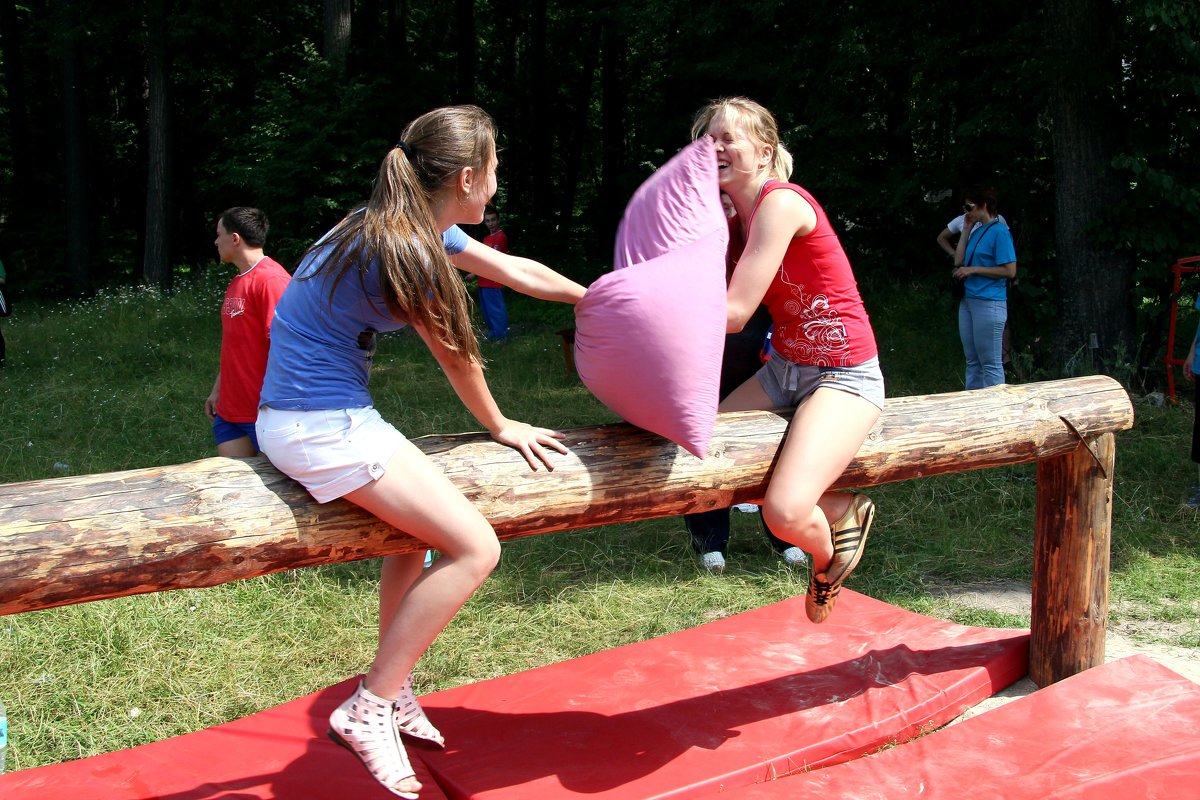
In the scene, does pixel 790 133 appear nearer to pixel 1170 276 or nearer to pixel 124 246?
pixel 1170 276

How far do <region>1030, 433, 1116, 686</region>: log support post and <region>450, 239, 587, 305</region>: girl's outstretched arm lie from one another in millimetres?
2021

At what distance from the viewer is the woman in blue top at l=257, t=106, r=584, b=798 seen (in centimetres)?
239

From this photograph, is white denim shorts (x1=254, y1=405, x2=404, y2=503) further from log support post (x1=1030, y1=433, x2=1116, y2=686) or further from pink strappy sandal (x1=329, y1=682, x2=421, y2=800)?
log support post (x1=1030, y1=433, x2=1116, y2=686)

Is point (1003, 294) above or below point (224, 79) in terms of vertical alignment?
below

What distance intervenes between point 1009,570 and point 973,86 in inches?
211

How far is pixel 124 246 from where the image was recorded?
23.2 m

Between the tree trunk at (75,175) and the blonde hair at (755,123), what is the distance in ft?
59.3

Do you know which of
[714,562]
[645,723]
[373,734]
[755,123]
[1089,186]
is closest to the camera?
[373,734]

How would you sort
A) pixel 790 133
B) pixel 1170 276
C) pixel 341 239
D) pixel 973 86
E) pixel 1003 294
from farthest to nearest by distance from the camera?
pixel 790 133 → pixel 973 86 → pixel 1170 276 → pixel 1003 294 → pixel 341 239

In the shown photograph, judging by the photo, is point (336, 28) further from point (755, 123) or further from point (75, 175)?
point (755, 123)

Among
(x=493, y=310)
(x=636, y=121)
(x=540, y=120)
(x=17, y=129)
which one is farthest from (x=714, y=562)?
(x=17, y=129)

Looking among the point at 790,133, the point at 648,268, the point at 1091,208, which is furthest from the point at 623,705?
the point at 790,133

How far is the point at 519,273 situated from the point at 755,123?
2.77 feet

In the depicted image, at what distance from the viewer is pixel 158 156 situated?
659 inches
